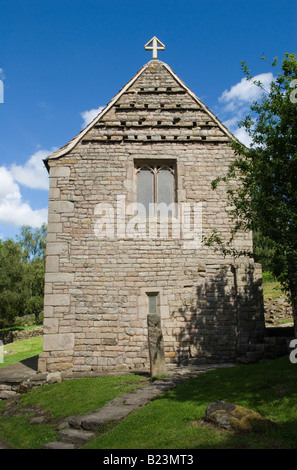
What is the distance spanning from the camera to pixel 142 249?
11.2 meters

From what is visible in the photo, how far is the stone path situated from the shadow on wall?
2.75 m

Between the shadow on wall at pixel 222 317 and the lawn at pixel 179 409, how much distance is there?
1.97 meters

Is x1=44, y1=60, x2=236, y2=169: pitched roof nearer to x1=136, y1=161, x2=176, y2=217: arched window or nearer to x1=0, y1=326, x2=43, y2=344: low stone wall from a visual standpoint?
x1=136, y1=161, x2=176, y2=217: arched window

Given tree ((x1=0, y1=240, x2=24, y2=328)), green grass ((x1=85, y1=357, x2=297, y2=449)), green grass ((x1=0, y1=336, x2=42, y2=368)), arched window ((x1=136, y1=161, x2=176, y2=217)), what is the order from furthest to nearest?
tree ((x1=0, y1=240, x2=24, y2=328)) < green grass ((x1=0, y1=336, x2=42, y2=368)) < arched window ((x1=136, y1=161, x2=176, y2=217)) < green grass ((x1=85, y1=357, x2=297, y2=449))

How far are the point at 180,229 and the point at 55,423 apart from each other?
259 inches

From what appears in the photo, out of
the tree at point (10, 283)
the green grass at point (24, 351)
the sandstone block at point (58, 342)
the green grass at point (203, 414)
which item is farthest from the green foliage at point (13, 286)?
the green grass at point (203, 414)

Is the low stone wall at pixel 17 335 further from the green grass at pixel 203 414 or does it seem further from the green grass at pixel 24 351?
the green grass at pixel 203 414

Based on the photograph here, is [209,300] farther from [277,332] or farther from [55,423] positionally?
[55,423]

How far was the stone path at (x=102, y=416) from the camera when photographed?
5.58 meters

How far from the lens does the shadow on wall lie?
34.9 ft

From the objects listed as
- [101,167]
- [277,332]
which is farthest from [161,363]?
[101,167]

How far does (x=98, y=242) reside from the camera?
11.2 m

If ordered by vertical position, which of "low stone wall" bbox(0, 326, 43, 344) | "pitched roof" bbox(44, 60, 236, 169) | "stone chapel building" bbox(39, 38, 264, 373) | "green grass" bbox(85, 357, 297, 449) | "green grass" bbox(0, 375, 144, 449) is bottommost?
"low stone wall" bbox(0, 326, 43, 344)

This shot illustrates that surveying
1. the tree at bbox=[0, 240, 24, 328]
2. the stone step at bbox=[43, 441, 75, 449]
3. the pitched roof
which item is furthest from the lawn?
the tree at bbox=[0, 240, 24, 328]
